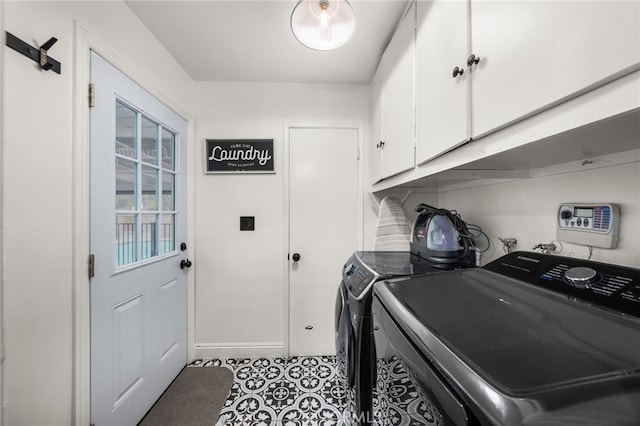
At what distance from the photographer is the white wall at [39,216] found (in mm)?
771

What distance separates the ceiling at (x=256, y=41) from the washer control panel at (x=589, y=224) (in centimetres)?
129

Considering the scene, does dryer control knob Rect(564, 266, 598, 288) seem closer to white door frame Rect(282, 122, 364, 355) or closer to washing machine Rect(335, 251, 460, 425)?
washing machine Rect(335, 251, 460, 425)

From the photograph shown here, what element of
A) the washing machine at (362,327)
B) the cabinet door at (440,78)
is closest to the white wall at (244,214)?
the washing machine at (362,327)

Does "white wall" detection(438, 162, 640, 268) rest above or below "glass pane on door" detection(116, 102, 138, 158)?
below

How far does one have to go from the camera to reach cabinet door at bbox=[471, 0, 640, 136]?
1.20 feet

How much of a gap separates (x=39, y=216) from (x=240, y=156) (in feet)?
4.18

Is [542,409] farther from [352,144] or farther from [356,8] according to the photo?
[352,144]

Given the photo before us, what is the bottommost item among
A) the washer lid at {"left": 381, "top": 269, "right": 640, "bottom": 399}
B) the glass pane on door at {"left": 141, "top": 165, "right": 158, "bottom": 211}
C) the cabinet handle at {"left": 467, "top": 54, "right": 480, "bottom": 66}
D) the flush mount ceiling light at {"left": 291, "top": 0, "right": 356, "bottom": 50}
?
the washer lid at {"left": 381, "top": 269, "right": 640, "bottom": 399}

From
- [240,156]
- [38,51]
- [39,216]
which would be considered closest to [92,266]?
[39,216]

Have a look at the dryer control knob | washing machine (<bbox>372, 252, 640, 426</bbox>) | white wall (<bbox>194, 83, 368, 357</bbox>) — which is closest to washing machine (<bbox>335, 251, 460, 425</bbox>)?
washing machine (<bbox>372, 252, 640, 426</bbox>)

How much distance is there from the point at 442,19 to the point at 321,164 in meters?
1.28

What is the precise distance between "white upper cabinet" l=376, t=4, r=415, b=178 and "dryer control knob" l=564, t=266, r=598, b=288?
68cm

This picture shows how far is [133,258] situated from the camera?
1.33 m

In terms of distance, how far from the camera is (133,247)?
1.33m
